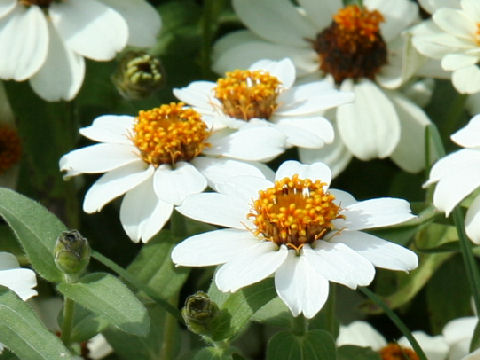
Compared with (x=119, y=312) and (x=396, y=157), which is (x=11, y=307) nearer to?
(x=119, y=312)

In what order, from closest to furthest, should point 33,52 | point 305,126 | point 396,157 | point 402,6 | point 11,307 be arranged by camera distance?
point 11,307 → point 305,126 → point 33,52 → point 396,157 → point 402,6

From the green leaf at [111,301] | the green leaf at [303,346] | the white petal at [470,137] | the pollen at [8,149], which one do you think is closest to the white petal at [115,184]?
the green leaf at [111,301]

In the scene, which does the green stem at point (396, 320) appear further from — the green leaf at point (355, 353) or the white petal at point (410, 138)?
the white petal at point (410, 138)

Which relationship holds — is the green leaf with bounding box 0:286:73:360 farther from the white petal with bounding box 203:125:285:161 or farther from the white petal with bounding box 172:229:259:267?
the white petal with bounding box 203:125:285:161

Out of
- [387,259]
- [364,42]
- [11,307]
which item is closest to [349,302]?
[364,42]

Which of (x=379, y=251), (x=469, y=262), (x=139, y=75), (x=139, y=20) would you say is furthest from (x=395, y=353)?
(x=139, y=20)

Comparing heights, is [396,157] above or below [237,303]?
below
